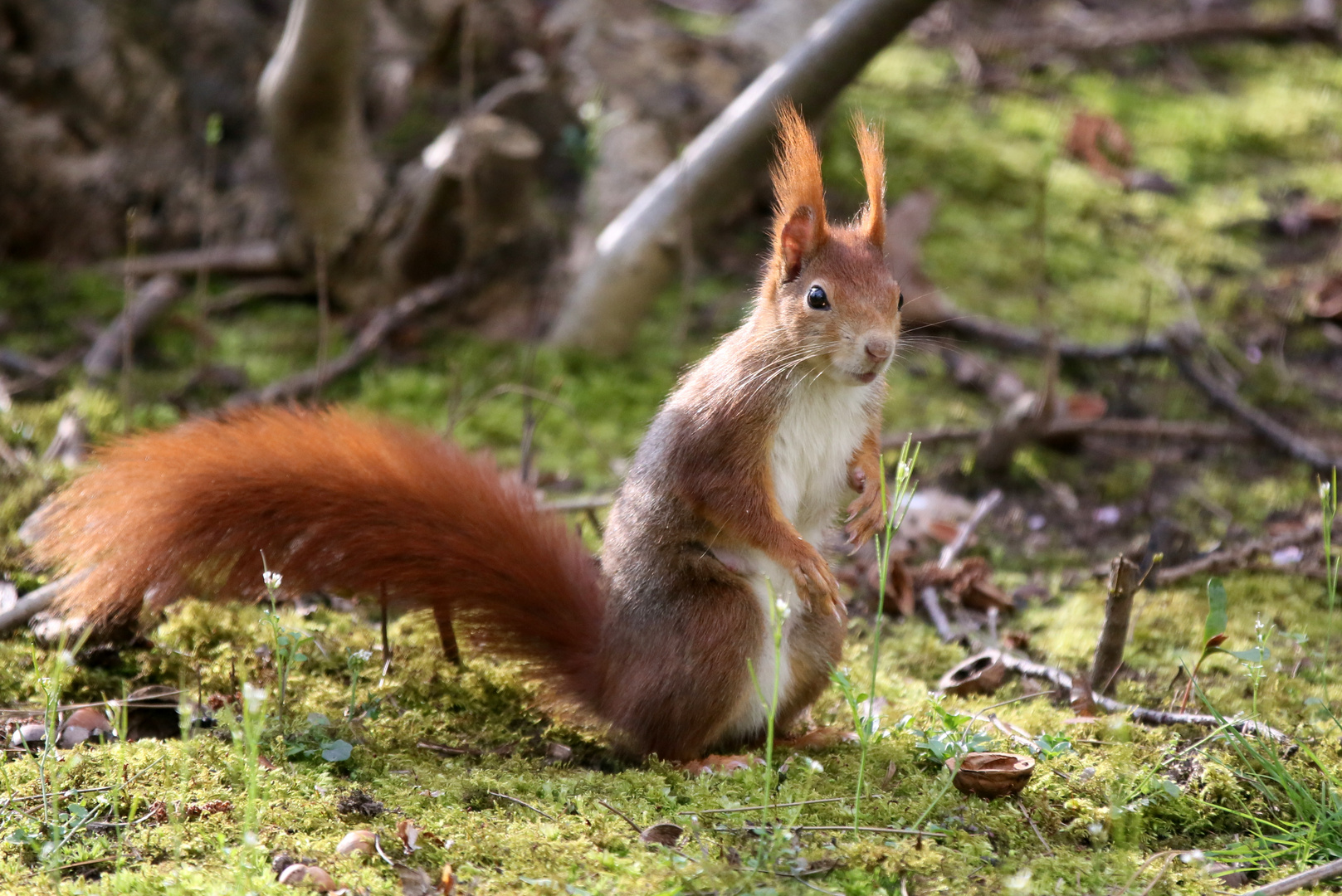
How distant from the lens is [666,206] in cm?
437

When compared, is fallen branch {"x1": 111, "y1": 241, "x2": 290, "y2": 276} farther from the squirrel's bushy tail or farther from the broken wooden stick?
the broken wooden stick

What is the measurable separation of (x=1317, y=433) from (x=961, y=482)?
1217mm

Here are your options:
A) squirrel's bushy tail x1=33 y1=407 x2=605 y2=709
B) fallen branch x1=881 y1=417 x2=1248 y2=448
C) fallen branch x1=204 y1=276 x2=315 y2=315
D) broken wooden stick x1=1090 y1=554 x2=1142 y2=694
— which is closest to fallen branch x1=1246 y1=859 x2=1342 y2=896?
broken wooden stick x1=1090 y1=554 x2=1142 y2=694

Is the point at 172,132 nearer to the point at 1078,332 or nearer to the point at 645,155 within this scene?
the point at 645,155

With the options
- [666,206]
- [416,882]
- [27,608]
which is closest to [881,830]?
[416,882]

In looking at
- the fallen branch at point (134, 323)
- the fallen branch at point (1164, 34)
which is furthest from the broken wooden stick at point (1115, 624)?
the fallen branch at point (1164, 34)

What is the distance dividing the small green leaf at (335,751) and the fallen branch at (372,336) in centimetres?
166

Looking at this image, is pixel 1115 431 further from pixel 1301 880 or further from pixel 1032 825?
pixel 1301 880

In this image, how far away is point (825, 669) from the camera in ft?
7.91

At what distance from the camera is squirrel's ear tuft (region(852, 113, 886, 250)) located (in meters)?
2.39

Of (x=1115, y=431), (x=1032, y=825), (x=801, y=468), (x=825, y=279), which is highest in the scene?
(x=825, y=279)

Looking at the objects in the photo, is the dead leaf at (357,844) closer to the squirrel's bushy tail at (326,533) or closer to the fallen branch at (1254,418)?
the squirrel's bushy tail at (326,533)

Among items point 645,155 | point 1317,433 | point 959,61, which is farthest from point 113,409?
point 959,61

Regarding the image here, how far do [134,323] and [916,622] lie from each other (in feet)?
9.29
